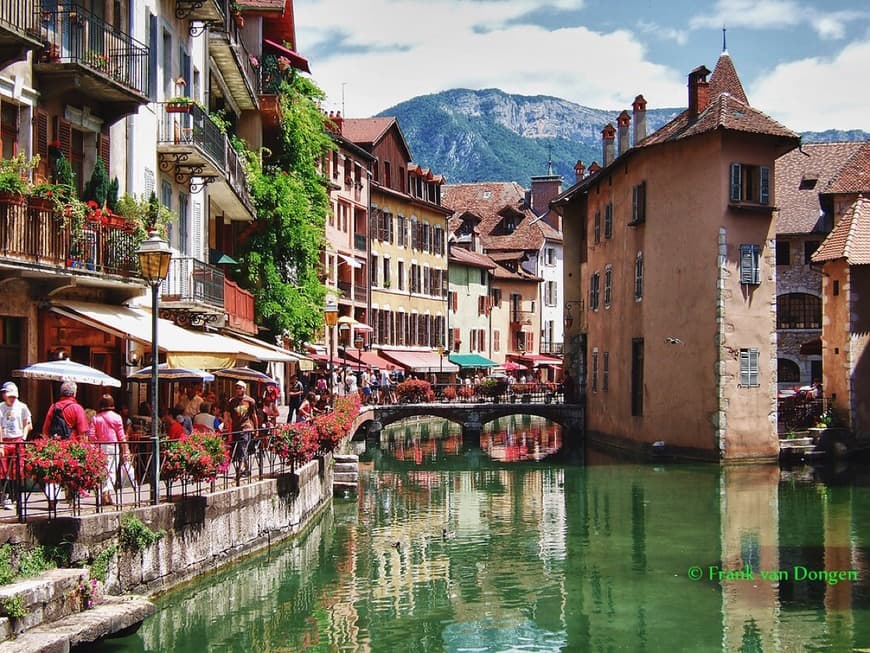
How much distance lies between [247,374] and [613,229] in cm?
2263

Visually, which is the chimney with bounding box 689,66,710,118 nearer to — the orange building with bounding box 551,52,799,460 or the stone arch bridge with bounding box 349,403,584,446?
the orange building with bounding box 551,52,799,460

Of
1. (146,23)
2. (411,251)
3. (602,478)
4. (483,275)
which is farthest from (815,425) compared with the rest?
(483,275)

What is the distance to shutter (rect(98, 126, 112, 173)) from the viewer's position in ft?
68.5

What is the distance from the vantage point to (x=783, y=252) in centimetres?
5759

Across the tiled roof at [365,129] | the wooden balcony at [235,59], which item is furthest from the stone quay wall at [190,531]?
the tiled roof at [365,129]

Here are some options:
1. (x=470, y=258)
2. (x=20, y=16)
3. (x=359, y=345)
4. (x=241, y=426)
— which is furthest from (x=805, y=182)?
(x=20, y=16)

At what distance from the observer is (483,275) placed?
262 ft

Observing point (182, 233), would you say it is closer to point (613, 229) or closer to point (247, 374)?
point (247, 374)

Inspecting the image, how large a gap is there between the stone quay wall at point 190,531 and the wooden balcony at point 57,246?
3.99 m

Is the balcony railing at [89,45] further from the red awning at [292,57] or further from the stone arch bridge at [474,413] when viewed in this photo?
the stone arch bridge at [474,413]

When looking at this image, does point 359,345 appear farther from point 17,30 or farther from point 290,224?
point 17,30

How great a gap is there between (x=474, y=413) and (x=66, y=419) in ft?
122

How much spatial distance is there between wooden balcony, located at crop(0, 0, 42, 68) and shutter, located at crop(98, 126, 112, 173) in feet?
12.8

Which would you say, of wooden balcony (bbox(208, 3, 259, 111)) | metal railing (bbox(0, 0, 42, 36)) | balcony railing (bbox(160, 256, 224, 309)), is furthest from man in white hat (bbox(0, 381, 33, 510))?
wooden balcony (bbox(208, 3, 259, 111))
